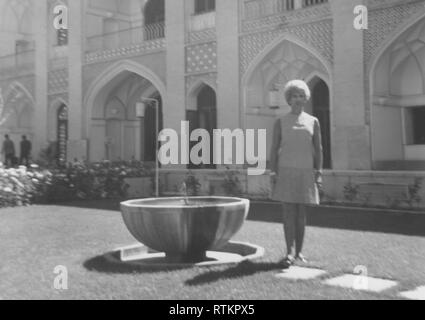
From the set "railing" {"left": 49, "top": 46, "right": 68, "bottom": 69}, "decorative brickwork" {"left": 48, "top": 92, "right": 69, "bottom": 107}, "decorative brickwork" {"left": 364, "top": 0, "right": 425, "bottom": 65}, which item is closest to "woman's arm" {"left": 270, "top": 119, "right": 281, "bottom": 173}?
"decorative brickwork" {"left": 364, "top": 0, "right": 425, "bottom": 65}

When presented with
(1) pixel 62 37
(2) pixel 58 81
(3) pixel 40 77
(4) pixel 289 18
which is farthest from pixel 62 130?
(4) pixel 289 18

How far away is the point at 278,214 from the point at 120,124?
32.8 feet

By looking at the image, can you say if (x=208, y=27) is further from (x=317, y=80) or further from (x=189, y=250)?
(x=189, y=250)

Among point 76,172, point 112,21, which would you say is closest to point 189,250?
point 76,172

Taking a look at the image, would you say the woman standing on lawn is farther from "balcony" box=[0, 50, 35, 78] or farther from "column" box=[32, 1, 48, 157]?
"balcony" box=[0, 50, 35, 78]

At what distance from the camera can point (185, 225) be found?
15.0 ft

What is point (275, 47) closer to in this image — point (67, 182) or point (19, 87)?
point (67, 182)

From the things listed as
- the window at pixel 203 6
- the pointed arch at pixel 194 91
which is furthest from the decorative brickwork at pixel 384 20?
the window at pixel 203 6

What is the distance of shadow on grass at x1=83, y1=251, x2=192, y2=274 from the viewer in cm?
452

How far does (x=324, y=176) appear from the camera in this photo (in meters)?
11.1

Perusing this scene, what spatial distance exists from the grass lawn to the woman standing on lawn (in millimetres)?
414

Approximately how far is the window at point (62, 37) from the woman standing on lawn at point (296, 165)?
15220mm

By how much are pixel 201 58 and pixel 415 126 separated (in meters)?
5.77

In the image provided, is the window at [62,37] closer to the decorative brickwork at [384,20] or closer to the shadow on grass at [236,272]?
the decorative brickwork at [384,20]
